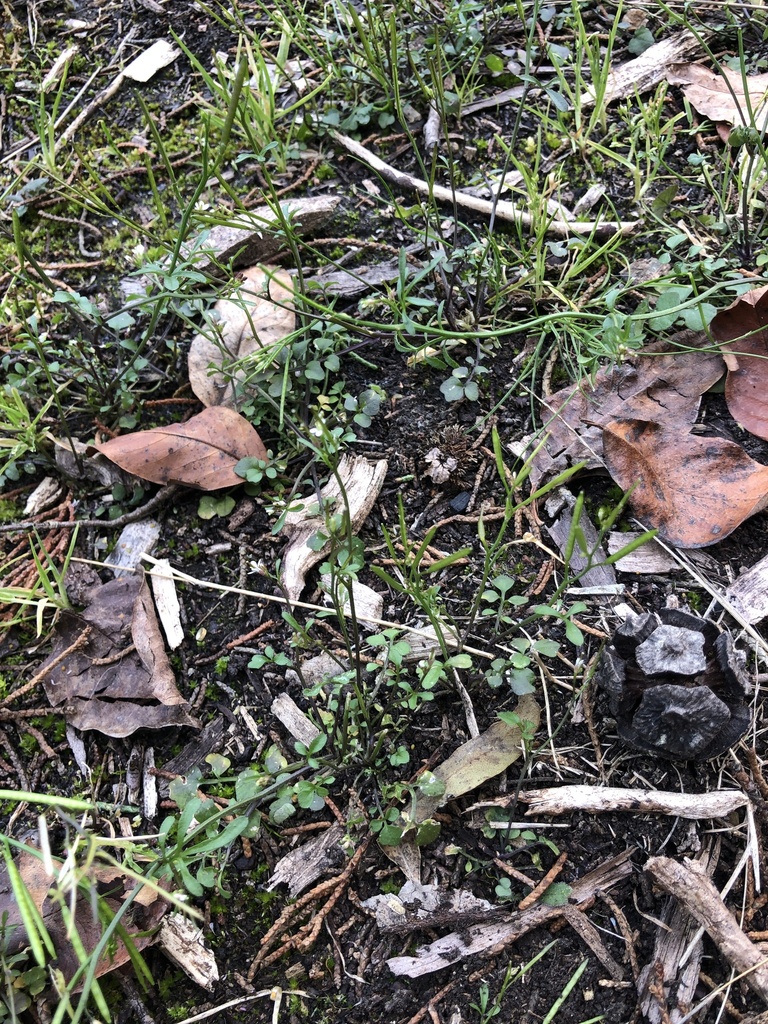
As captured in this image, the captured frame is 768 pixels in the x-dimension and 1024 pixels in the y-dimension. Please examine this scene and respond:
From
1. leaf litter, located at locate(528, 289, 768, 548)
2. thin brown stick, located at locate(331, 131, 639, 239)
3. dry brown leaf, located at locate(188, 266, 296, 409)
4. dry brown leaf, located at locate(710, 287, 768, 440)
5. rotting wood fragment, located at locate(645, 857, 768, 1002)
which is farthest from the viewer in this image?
thin brown stick, located at locate(331, 131, 639, 239)

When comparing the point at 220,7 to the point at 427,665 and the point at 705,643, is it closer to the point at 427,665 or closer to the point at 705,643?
the point at 427,665

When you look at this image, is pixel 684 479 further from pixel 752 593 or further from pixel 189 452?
pixel 189 452

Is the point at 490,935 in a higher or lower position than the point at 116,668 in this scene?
lower

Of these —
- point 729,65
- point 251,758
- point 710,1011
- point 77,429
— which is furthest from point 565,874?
point 729,65

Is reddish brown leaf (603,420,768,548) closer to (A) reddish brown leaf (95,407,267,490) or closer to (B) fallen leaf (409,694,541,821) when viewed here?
(B) fallen leaf (409,694,541,821)

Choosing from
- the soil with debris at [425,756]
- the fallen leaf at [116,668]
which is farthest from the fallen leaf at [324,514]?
the fallen leaf at [116,668]

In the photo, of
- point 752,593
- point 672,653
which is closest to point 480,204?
point 752,593

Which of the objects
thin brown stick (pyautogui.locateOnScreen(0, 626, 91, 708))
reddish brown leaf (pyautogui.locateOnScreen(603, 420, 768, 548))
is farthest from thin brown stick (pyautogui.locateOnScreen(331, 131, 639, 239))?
thin brown stick (pyautogui.locateOnScreen(0, 626, 91, 708))
